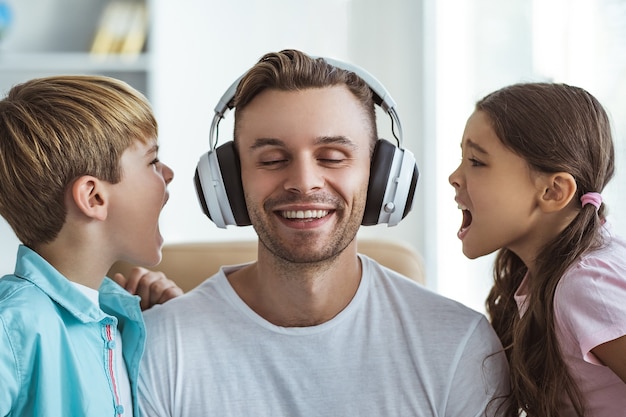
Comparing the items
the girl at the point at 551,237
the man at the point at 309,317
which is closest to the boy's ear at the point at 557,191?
the girl at the point at 551,237

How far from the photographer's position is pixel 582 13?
8.48 feet

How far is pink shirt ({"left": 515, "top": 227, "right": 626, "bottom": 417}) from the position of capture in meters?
1.33

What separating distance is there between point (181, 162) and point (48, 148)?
7.59 feet

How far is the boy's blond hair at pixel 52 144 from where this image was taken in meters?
1.38

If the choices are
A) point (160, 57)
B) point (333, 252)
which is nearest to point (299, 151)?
point (333, 252)

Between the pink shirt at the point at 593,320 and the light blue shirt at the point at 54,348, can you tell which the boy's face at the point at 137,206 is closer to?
the light blue shirt at the point at 54,348

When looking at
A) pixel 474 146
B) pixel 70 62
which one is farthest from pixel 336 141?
pixel 70 62

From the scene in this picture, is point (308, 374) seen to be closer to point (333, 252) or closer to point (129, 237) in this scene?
point (333, 252)

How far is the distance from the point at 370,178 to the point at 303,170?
0.49 ft

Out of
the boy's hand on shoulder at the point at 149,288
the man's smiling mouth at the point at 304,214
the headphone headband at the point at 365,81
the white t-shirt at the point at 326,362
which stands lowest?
the white t-shirt at the point at 326,362

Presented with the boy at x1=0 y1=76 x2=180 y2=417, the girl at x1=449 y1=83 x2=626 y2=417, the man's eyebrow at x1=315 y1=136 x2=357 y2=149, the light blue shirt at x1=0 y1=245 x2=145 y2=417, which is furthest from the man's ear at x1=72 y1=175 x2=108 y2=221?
the girl at x1=449 y1=83 x2=626 y2=417

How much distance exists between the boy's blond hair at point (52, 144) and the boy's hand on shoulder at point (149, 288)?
0.32 metres

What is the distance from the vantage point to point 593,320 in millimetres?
1333

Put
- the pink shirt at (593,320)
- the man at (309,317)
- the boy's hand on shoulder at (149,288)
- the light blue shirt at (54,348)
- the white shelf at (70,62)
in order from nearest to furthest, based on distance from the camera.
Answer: the light blue shirt at (54,348), the pink shirt at (593,320), the man at (309,317), the boy's hand on shoulder at (149,288), the white shelf at (70,62)
